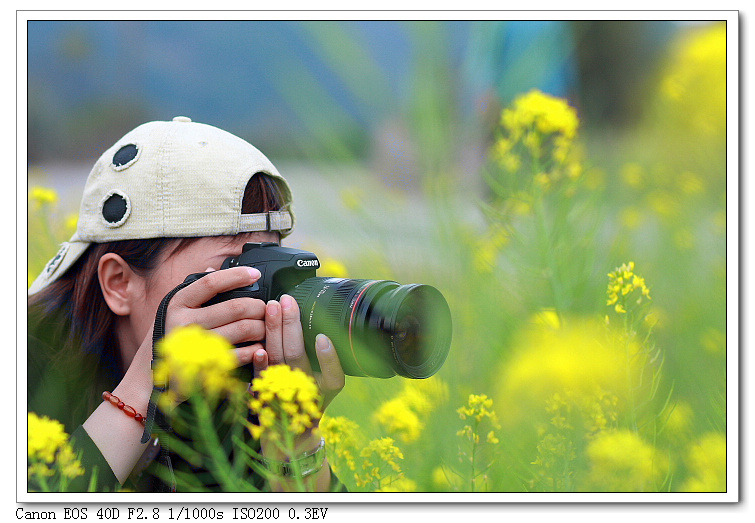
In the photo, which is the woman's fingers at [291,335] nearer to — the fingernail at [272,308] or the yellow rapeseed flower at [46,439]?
the fingernail at [272,308]

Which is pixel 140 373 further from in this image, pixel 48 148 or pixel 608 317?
pixel 608 317

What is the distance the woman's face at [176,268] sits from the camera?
0.73 m

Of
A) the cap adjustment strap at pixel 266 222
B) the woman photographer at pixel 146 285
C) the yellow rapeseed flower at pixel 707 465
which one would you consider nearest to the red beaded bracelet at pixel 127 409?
the woman photographer at pixel 146 285

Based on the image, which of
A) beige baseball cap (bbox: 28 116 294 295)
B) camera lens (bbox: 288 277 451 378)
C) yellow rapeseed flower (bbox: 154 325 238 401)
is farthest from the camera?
beige baseball cap (bbox: 28 116 294 295)

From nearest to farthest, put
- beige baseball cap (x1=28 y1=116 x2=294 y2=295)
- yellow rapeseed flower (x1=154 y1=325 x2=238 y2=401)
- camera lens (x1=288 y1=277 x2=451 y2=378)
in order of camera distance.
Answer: yellow rapeseed flower (x1=154 y1=325 x2=238 y2=401) < camera lens (x1=288 y1=277 x2=451 y2=378) < beige baseball cap (x1=28 y1=116 x2=294 y2=295)

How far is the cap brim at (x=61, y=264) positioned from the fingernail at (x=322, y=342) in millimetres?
297

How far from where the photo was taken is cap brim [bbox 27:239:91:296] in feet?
2.45

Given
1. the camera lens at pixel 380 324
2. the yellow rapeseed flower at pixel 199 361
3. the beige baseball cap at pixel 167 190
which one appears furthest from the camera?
the beige baseball cap at pixel 167 190

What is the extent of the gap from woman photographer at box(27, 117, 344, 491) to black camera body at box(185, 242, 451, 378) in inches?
0.6

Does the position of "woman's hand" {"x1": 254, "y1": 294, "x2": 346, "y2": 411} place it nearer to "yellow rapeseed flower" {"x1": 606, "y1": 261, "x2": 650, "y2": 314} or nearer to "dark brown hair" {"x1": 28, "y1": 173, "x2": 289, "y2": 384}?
"dark brown hair" {"x1": 28, "y1": 173, "x2": 289, "y2": 384}

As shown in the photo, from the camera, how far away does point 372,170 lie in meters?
0.55

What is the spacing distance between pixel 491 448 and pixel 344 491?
177mm

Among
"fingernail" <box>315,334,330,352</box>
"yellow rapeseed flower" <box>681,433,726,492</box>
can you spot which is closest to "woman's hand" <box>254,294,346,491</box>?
"fingernail" <box>315,334,330,352</box>
